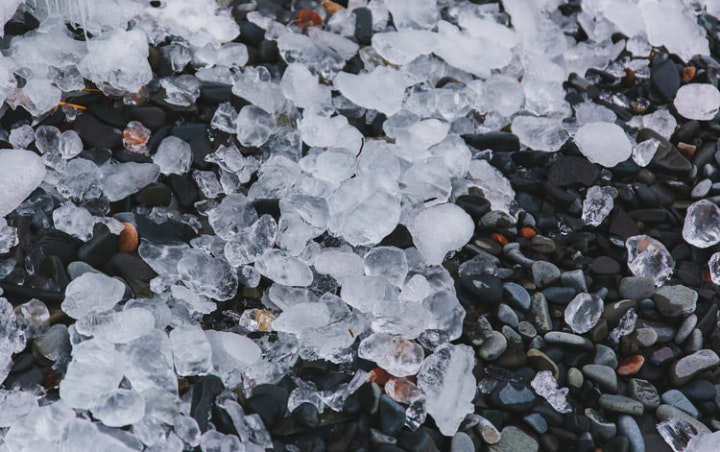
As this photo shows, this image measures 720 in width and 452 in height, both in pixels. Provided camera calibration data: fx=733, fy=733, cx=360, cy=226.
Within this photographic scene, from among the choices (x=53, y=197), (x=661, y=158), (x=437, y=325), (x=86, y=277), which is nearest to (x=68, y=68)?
(x=53, y=197)

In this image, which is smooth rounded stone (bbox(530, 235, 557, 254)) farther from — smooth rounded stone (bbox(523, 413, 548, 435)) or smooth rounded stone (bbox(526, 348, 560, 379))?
smooth rounded stone (bbox(523, 413, 548, 435))

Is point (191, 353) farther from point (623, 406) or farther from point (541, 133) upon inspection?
point (541, 133)

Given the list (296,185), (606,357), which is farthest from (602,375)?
(296,185)

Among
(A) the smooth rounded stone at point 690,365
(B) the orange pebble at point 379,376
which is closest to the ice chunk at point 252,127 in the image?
(B) the orange pebble at point 379,376

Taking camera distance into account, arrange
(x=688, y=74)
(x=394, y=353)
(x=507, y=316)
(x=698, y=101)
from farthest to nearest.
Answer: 1. (x=688, y=74)
2. (x=698, y=101)
3. (x=507, y=316)
4. (x=394, y=353)

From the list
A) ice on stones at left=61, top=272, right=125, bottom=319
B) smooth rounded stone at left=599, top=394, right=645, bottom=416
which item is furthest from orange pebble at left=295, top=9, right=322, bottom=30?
smooth rounded stone at left=599, top=394, right=645, bottom=416

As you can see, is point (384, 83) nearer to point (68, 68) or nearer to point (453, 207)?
point (453, 207)

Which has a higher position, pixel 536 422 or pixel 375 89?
pixel 375 89
